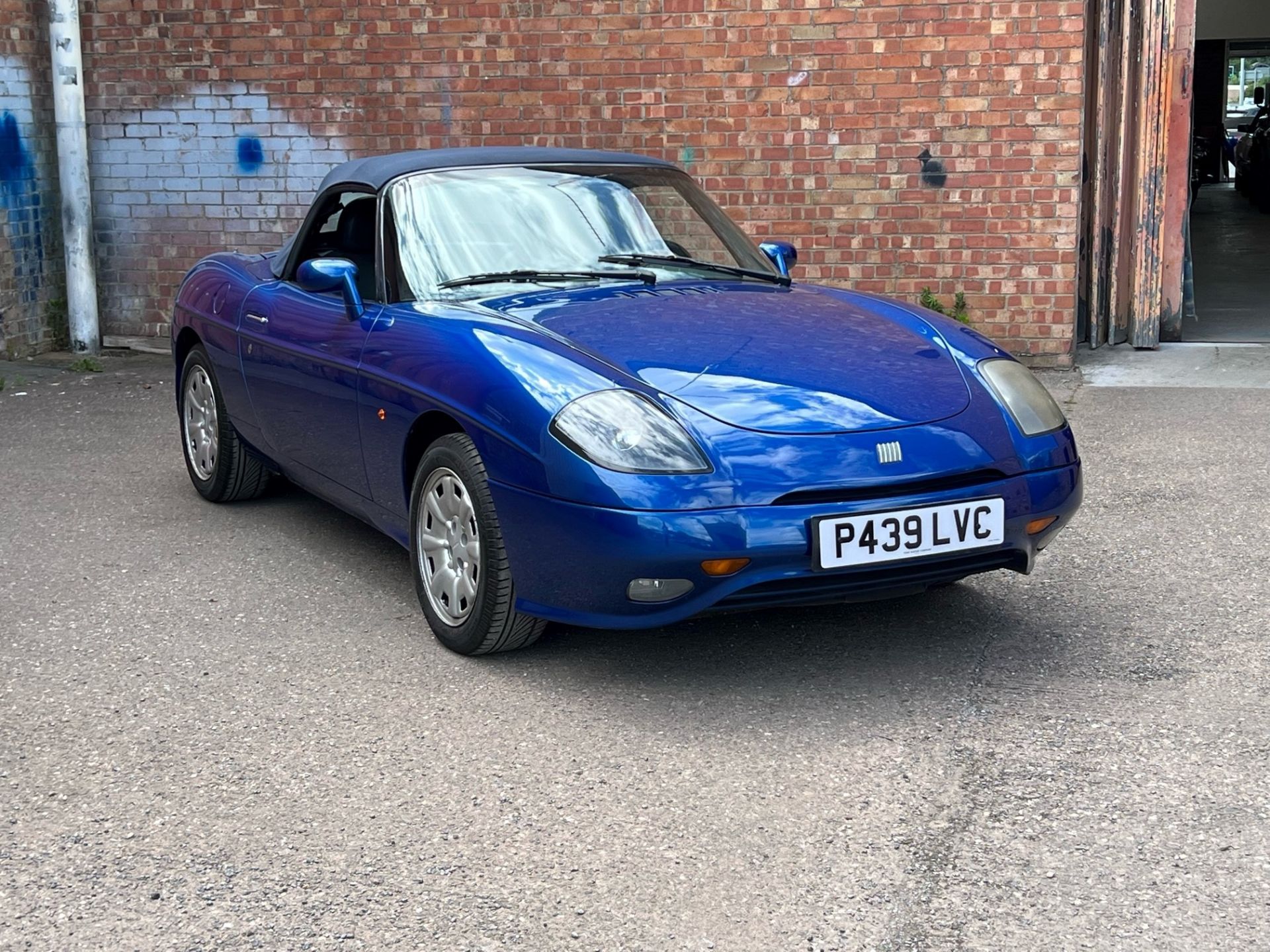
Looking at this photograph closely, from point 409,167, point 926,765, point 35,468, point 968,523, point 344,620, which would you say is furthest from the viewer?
point 35,468

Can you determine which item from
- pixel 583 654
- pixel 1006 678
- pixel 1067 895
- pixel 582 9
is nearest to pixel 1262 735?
pixel 1006 678

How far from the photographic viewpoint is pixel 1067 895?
8.88 feet

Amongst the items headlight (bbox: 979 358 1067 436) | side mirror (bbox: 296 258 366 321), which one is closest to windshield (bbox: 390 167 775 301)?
side mirror (bbox: 296 258 366 321)

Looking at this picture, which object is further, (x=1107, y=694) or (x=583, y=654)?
(x=583, y=654)

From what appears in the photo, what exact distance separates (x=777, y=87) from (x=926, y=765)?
6.60 m

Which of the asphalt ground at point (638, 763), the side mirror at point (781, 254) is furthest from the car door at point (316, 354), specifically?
the side mirror at point (781, 254)

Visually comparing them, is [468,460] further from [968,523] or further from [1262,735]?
[1262,735]

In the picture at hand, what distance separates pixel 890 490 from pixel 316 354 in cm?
200

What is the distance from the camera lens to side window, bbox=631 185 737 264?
493 cm

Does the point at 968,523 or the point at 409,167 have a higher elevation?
the point at 409,167

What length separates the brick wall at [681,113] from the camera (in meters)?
8.91

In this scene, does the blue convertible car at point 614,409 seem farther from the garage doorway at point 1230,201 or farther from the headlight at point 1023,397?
the garage doorway at point 1230,201

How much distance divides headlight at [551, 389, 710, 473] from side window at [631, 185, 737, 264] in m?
1.37

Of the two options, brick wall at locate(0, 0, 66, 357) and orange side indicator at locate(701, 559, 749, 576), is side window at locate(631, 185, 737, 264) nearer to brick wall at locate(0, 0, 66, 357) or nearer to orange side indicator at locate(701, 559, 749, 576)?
orange side indicator at locate(701, 559, 749, 576)
